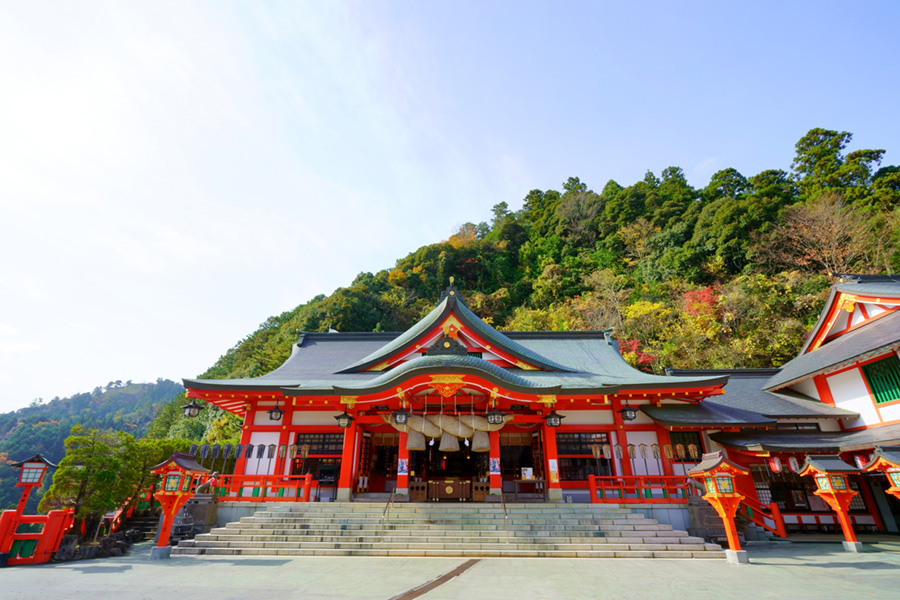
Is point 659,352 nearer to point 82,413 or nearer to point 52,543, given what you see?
point 52,543

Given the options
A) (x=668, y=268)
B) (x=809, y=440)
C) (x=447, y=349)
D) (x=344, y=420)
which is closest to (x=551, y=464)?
(x=447, y=349)

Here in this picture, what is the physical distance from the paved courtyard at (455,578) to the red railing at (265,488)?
2580mm

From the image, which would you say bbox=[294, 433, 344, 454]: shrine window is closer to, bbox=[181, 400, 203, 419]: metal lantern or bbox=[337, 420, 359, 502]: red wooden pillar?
bbox=[337, 420, 359, 502]: red wooden pillar

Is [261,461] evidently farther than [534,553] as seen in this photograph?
Yes

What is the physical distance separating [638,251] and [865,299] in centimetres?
2834

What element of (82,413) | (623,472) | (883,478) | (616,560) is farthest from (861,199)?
(82,413)

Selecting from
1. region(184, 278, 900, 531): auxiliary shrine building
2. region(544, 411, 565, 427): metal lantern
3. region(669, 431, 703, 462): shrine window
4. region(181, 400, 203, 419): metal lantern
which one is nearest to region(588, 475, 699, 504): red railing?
region(184, 278, 900, 531): auxiliary shrine building

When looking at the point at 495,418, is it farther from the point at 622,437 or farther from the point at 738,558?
the point at 738,558

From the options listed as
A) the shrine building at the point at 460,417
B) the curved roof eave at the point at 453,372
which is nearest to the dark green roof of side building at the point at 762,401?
the shrine building at the point at 460,417

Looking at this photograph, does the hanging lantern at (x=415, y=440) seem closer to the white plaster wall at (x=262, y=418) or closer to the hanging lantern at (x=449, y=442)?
the hanging lantern at (x=449, y=442)

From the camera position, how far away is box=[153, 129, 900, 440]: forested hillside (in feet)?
85.9

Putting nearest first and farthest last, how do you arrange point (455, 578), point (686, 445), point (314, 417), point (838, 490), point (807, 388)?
point (455, 578) < point (838, 490) < point (686, 445) < point (314, 417) < point (807, 388)

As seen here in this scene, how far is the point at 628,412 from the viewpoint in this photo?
1279 centimetres

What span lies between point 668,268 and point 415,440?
32.3 metres
